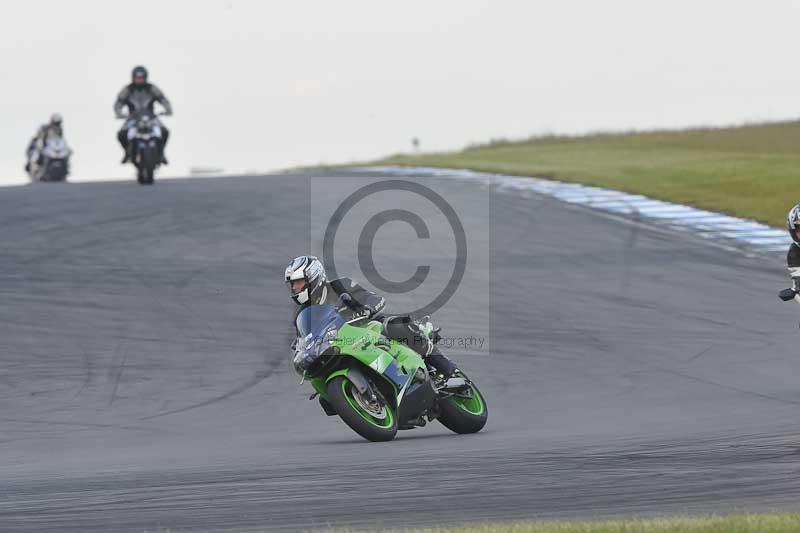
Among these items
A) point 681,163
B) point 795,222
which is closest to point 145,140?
point 681,163

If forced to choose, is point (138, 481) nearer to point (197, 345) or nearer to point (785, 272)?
point (197, 345)

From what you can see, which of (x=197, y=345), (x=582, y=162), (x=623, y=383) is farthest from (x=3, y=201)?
(x=582, y=162)

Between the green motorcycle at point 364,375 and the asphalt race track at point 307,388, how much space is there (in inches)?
9.7

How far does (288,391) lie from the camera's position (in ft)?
47.6

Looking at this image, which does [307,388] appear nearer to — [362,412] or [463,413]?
[463,413]

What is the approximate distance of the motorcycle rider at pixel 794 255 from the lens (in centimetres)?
1310

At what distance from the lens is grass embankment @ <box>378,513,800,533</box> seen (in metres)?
6.46

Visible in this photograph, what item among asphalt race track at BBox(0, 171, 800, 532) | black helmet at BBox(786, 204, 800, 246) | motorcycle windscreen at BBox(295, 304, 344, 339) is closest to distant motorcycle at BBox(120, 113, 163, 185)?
asphalt race track at BBox(0, 171, 800, 532)

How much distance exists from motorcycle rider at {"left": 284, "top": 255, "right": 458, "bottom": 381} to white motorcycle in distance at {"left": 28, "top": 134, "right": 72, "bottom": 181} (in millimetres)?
30858

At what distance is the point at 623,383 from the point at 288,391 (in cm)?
337

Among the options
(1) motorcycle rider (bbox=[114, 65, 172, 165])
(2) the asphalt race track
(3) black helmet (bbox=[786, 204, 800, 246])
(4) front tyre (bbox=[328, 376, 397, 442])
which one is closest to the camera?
(2) the asphalt race track

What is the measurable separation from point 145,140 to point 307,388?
13730mm

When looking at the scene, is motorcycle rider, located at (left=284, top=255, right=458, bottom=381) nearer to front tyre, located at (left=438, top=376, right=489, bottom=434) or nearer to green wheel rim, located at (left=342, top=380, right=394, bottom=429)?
front tyre, located at (left=438, top=376, right=489, bottom=434)

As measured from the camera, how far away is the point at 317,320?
1050 centimetres
